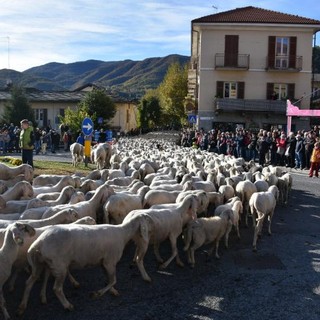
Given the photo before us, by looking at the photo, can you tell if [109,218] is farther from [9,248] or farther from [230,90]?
[230,90]

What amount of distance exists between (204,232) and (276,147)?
17677 millimetres

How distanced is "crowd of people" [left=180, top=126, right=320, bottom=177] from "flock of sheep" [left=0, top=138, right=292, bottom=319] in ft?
31.6

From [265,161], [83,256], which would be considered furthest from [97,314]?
[265,161]

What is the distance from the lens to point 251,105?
38.4m

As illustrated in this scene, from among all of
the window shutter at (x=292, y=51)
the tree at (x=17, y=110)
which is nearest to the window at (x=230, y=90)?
the window shutter at (x=292, y=51)

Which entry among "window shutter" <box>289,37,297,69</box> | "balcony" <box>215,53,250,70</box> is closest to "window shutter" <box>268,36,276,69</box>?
"window shutter" <box>289,37,297,69</box>

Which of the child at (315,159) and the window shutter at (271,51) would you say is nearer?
the child at (315,159)

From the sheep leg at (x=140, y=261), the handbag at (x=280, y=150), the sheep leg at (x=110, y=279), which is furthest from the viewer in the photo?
the handbag at (x=280, y=150)

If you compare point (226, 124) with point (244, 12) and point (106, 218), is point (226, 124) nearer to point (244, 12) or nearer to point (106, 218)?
point (244, 12)

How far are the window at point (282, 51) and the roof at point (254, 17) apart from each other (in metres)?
1.42

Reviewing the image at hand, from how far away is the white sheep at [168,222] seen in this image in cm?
826

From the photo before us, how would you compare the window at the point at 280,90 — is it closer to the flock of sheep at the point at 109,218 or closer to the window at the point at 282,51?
the window at the point at 282,51

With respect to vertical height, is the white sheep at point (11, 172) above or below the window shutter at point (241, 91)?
below

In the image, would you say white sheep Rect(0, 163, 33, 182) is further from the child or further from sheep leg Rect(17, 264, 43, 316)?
the child
